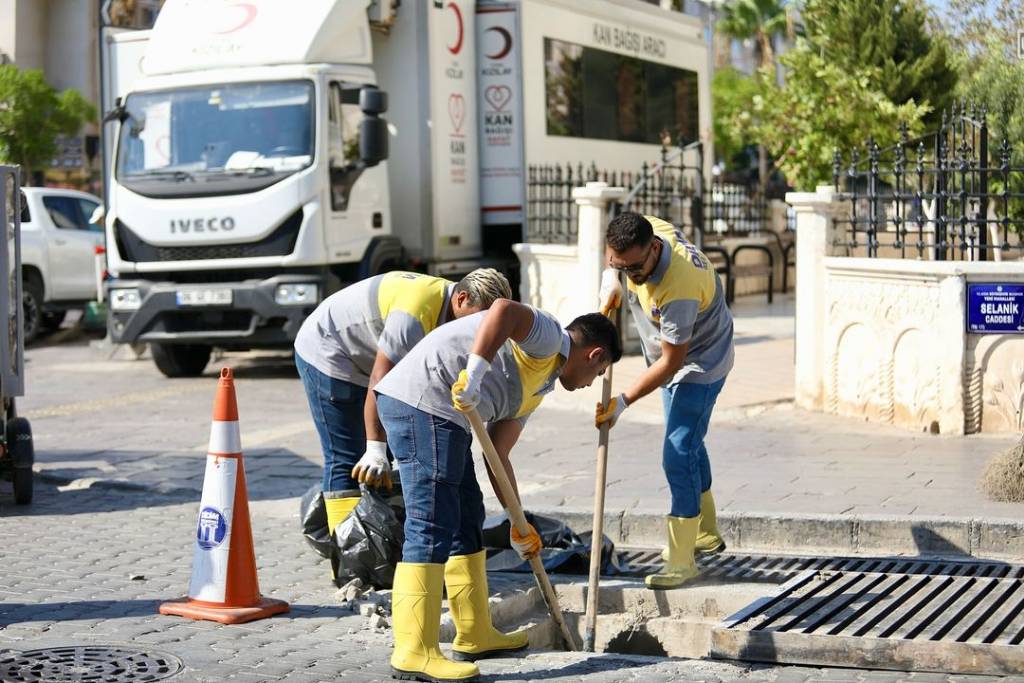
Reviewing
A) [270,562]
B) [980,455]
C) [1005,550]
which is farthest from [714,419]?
[270,562]

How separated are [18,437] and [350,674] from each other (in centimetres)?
387

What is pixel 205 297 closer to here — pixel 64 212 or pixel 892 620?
pixel 64 212

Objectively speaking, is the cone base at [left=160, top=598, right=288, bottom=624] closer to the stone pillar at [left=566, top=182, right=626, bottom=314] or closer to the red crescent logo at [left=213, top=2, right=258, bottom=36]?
the stone pillar at [left=566, top=182, right=626, bottom=314]

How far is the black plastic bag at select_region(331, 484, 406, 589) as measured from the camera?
6285 mm

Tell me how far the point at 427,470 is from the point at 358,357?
4.51 feet

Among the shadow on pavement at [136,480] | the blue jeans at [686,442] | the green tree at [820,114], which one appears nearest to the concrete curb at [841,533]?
the blue jeans at [686,442]

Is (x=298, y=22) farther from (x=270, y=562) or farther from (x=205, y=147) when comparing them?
(x=270, y=562)

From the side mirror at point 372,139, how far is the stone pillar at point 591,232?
1854 mm

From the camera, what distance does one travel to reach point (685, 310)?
20.8ft

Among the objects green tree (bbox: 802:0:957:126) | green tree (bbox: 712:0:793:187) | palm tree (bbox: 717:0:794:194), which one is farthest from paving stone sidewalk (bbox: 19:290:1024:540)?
palm tree (bbox: 717:0:794:194)

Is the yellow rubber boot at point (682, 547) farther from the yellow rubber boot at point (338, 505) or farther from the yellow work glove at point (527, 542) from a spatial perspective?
the yellow rubber boot at point (338, 505)

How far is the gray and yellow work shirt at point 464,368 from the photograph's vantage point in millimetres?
5109

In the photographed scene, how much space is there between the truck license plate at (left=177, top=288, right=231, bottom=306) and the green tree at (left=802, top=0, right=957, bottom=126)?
740 cm

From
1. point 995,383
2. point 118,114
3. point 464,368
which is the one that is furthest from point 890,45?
point 464,368
